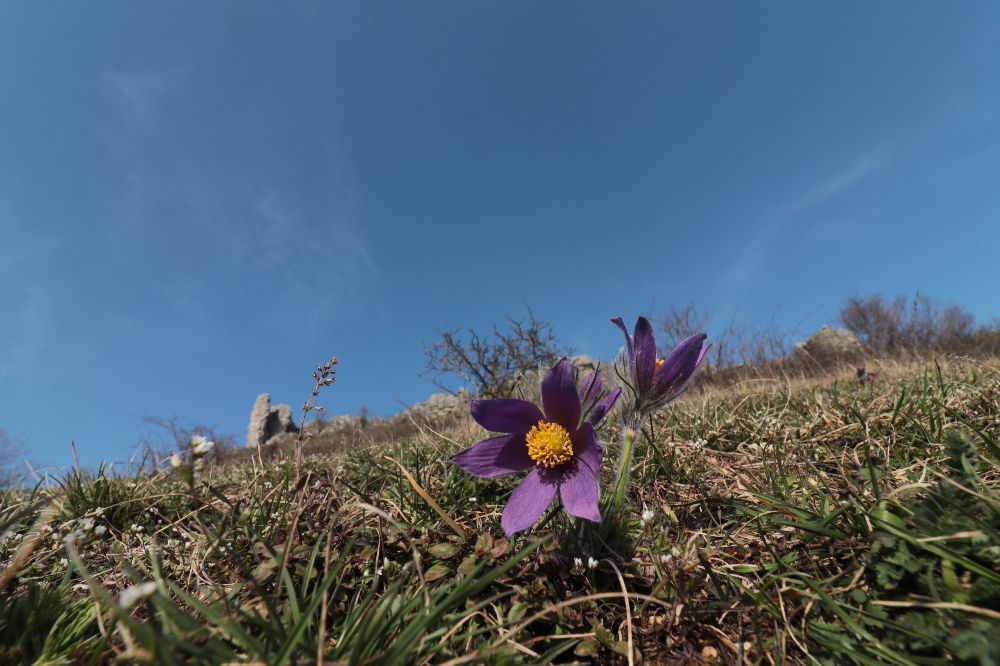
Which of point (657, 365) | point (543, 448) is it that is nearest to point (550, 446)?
point (543, 448)

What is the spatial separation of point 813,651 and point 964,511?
0.49m

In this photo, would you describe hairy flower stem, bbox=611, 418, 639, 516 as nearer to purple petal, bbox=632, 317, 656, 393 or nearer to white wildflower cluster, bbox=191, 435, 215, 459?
purple petal, bbox=632, 317, 656, 393

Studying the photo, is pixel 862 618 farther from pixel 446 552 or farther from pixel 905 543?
pixel 446 552

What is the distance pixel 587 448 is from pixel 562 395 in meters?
0.18

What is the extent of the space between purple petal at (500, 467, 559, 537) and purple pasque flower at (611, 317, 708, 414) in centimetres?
44

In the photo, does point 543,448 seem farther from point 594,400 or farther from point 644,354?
point 644,354

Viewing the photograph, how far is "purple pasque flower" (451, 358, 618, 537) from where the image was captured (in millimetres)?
1355

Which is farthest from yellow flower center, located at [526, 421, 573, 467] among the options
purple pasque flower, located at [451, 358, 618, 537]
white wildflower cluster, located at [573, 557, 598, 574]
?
white wildflower cluster, located at [573, 557, 598, 574]

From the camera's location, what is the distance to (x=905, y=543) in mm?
1149

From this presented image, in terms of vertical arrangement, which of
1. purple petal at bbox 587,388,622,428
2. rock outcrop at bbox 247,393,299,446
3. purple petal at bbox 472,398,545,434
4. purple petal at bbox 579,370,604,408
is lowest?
purple petal at bbox 587,388,622,428

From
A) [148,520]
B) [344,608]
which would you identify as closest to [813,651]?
[344,608]

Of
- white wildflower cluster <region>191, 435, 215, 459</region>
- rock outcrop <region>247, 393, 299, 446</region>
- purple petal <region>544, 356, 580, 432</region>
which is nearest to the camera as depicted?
white wildflower cluster <region>191, 435, 215, 459</region>

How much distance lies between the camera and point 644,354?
60.2 inches

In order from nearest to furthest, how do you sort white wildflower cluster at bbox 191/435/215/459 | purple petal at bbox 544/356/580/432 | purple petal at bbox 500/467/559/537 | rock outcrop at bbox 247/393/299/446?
white wildflower cluster at bbox 191/435/215/459, purple petal at bbox 500/467/559/537, purple petal at bbox 544/356/580/432, rock outcrop at bbox 247/393/299/446
